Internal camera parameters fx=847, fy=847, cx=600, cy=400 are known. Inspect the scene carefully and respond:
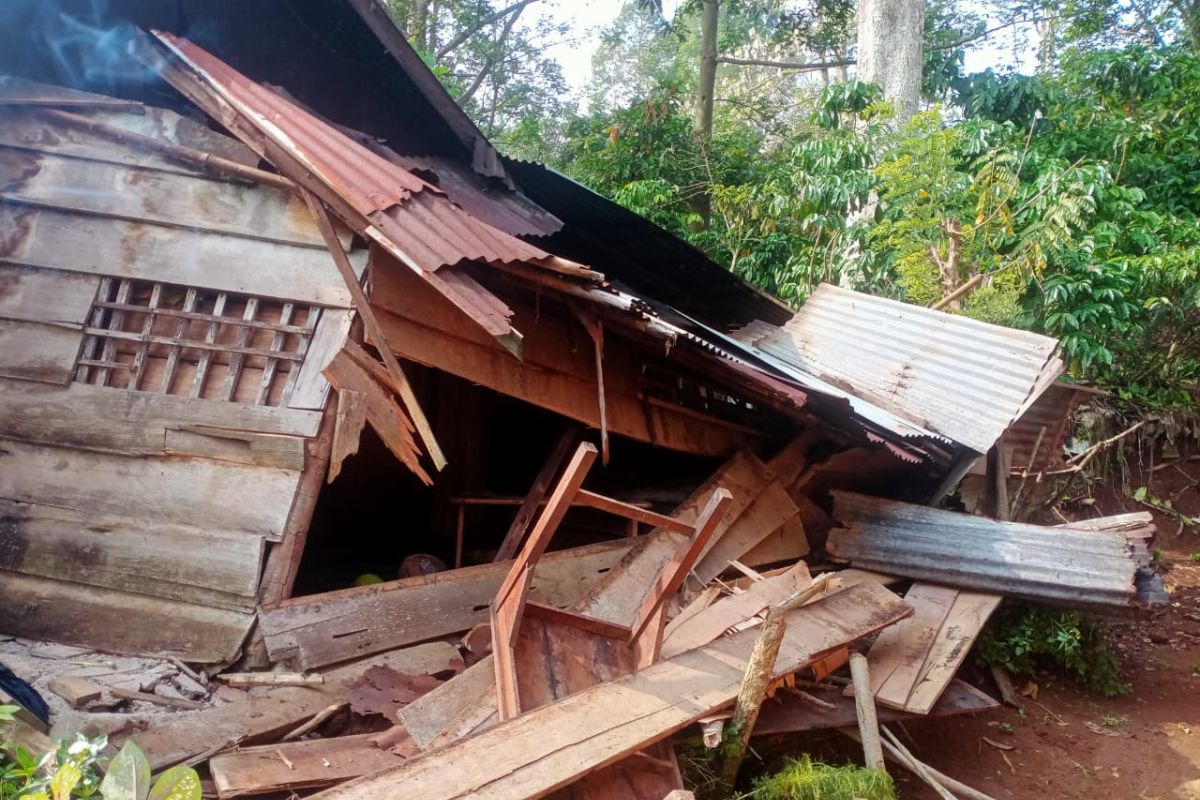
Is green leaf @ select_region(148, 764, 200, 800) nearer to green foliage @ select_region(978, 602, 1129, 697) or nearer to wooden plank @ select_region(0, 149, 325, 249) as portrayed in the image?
wooden plank @ select_region(0, 149, 325, 249)

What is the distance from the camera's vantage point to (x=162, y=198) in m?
4.86

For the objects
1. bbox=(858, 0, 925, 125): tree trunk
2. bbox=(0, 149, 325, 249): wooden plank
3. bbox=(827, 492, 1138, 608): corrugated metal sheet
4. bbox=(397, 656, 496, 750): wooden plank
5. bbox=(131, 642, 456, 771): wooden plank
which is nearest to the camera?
bbox=(131, 642, 456, 771): wooden plank

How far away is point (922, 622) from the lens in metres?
5.79

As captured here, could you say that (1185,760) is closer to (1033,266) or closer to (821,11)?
(1033,266)

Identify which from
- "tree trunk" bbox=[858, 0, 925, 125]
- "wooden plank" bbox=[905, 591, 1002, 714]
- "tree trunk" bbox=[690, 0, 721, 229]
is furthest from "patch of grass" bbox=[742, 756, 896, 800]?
"tree trunk" bbox=[690, 0, 721, 229]

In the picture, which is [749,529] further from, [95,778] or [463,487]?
[95,778]

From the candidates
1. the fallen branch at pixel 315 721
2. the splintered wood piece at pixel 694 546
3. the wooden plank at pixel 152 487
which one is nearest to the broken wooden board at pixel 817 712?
the splintered wood piece at pixel 694 546

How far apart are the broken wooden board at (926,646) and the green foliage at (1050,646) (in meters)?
0.47

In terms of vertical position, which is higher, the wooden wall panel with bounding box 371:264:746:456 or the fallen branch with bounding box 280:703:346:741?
the wooden wall panel with bounding box 371:264:746:456

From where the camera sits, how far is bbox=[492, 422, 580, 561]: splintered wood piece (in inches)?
224

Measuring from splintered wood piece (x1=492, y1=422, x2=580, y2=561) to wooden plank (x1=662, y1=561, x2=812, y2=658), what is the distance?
133cm

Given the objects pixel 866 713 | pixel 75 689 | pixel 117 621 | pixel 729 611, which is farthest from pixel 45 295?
pixel 866 713

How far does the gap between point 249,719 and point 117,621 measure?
114 centimetres

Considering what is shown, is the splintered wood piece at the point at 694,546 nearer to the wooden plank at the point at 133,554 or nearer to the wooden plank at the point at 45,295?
the wooden plank at the point at 133,554
